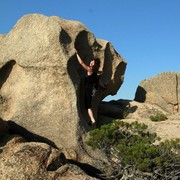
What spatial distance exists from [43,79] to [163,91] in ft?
49.6

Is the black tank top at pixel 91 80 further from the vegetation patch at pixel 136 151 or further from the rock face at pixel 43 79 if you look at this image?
the vegetation patch at pixel 136 151

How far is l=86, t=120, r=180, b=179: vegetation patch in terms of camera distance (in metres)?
11.8

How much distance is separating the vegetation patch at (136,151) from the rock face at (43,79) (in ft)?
7.84

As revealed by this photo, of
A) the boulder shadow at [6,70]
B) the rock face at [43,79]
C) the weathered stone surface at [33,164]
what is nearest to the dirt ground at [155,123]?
the rock face at [43,79]

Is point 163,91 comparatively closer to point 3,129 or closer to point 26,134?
point 26,134

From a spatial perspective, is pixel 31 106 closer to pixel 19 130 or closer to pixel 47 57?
pixel 19 130

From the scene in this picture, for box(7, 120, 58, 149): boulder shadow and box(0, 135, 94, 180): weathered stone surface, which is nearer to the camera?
box(0, 135, 94, 180): weathered stone surface

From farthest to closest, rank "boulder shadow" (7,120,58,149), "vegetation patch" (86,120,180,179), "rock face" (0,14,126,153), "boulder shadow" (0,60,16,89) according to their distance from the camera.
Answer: "boulder shadow" (0,60,16,89) < "rock face" (0,14,126,153) < "boulder shadow" (7,120,58,149) < "vegetation patch" (86,120,180,179)

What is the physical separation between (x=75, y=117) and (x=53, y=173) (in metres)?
4.70

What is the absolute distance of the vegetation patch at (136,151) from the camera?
1184 cm

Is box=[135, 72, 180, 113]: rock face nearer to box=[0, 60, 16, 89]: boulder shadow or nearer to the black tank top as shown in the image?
the black tank top

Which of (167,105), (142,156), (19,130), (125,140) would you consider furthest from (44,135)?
(167,105)

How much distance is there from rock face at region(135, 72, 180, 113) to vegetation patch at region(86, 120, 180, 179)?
15.3 metres

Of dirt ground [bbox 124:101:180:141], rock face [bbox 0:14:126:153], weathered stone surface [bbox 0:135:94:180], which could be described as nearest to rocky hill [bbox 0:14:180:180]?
rock face [bbox 0:14:126:153]
